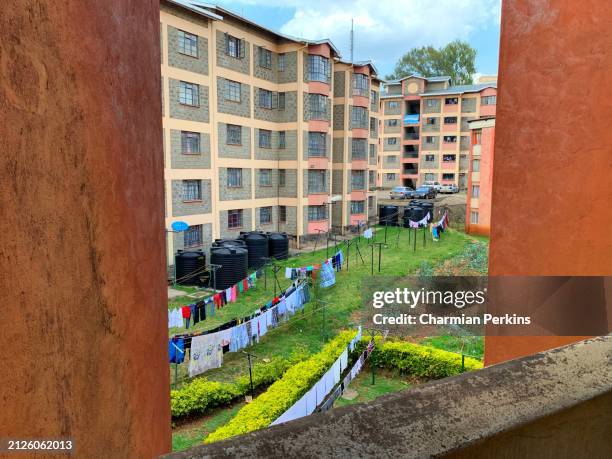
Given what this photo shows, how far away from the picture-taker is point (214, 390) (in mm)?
11117

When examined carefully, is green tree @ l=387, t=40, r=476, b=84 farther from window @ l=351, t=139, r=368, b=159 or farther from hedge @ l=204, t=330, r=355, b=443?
hedge @ l=204, t=330, r=355, b=443

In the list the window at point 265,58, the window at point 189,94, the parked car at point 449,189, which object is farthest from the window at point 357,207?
the parked car at point 449,189

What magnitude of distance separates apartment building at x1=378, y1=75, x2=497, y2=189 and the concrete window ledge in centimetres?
5367

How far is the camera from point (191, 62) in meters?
22.1

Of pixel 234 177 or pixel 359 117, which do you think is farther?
pixel 359 117

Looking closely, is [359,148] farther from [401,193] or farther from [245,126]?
[401,193]

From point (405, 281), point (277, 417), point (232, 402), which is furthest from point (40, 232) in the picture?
point (405, 281)

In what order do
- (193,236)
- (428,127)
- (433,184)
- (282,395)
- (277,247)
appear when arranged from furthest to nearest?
(428,127) < (433,184) < (277,247) < (193,236) < (282,395)

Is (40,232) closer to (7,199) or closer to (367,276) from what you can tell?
(7,199)

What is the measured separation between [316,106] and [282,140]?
3.00 meters

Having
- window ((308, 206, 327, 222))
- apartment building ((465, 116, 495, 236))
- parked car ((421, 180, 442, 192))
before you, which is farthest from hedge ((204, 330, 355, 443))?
parked car ((421, 180, 442, 192))

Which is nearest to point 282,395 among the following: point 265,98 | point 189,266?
point 189,266

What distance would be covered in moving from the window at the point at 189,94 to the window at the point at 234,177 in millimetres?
4291

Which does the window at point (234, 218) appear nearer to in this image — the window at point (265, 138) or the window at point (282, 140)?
the window at point (265, 138)
